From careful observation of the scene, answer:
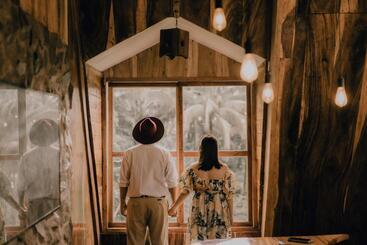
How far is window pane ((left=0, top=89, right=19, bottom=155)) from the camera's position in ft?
7.44

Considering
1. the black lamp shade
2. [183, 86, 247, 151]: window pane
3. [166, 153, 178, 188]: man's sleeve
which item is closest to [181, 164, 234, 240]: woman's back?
[166, 153, 178, 188]: man's sleeve

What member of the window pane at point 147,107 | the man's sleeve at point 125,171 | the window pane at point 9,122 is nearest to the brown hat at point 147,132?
the man's sleeve at point 125,171

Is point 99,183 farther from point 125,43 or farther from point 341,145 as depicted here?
point 341,145

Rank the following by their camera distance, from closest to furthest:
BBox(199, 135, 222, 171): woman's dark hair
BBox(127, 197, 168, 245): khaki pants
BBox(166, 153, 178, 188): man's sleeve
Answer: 1. BBox(199, 135, 222, 171): woman's dark hair
2. BBox(127, 197, 168, 245): khaki pants
3. BBox(166, 153, 178, 188): man's sleeve

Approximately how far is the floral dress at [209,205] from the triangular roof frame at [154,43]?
1183mm

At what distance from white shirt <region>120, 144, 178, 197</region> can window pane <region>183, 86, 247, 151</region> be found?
0.63m

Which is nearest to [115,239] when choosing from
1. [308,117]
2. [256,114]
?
[256,114]

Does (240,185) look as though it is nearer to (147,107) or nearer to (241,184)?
(241,184)

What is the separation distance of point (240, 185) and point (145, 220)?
1176 millimetres

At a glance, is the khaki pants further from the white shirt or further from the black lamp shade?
the black lamp shade

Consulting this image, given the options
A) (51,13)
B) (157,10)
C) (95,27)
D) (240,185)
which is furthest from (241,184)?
(51,13)

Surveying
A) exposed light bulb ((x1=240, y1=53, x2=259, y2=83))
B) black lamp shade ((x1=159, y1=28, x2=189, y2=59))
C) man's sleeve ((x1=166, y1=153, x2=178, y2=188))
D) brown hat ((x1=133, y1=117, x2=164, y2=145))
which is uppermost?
black lamp shade ((x1=159, y1=28, x2=189, y2=59))

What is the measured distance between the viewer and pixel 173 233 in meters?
4.94

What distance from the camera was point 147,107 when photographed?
16.6ft
